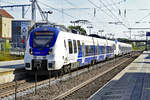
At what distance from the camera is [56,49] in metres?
16.8

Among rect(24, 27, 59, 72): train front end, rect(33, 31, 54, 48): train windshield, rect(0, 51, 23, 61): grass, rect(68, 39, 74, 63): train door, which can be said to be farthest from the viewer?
rect(0, 51, 23, 61): grass

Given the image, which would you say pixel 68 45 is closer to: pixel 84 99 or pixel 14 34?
pixel 84 99

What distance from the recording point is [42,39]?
17.2 metres

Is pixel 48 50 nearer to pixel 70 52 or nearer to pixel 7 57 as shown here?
pixel 70 52

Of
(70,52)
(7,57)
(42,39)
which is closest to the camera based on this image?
(42,39)

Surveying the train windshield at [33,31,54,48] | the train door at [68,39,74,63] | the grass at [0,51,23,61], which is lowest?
the grass at [0,51,23,61]

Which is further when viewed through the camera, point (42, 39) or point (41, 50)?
point (42, 39)

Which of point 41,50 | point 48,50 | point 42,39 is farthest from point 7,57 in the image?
point 48,50

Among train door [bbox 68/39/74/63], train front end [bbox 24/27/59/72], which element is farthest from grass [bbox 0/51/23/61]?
train front end [bbox 24/27/59/72]

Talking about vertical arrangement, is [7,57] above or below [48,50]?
below

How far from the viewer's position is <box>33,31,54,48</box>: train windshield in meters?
16.9

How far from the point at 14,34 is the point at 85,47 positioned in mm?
67556

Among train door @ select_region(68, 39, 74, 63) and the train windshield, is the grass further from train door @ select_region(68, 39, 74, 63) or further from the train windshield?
the train windshield

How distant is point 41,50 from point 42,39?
851mm
